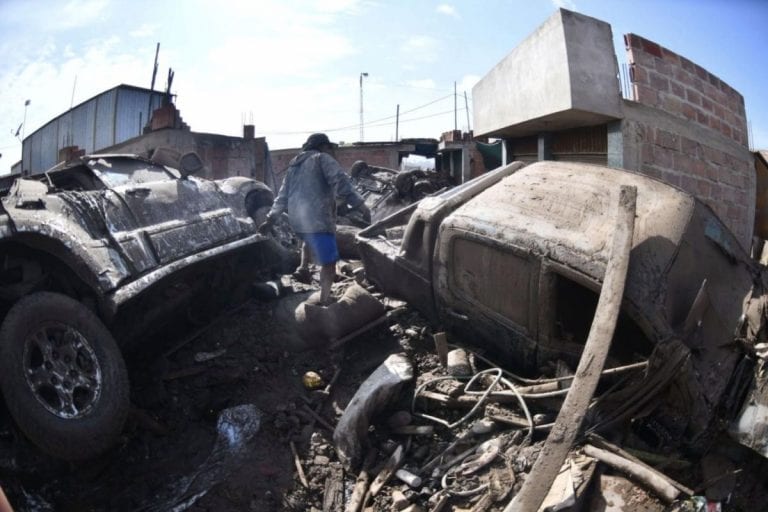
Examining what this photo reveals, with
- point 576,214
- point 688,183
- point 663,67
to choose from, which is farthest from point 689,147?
point 576,214

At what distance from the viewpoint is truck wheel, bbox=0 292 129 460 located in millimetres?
2377

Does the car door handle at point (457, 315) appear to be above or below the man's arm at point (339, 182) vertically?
below

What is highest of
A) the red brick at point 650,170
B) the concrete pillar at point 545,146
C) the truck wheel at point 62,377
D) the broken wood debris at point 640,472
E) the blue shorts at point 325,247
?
the concrete pillar at point 545,146

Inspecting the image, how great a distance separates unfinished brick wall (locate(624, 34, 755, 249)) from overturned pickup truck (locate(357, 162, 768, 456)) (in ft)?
3.70

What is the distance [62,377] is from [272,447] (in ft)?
4.60

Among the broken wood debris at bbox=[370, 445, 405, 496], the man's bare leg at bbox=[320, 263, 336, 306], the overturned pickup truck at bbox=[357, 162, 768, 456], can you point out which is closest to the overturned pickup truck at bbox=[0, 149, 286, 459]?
the man's bare leg at bbox=[320, 263, 336, 306]

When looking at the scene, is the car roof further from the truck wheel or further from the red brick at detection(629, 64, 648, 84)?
the truck wheel

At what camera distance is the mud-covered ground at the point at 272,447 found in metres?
2.44

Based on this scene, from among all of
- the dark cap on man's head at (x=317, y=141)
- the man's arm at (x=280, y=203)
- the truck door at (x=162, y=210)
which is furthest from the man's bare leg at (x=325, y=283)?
the dark cap on man's head at (x=317, y=141)

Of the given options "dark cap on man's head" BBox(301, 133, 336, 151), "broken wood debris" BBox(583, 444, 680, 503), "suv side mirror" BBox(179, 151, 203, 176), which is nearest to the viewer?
"broken wood debris" BBox(583, 444, 680, 503)

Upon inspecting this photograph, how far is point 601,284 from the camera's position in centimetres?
245

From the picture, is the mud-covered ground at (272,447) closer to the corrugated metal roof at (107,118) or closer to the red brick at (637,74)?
the red brick at (637,74)

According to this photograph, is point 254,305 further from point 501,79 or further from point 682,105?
point 682,105

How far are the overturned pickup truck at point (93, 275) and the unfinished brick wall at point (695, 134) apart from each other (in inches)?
163
